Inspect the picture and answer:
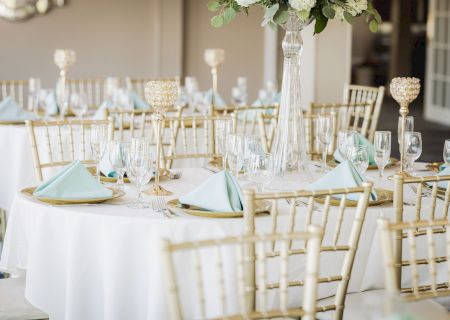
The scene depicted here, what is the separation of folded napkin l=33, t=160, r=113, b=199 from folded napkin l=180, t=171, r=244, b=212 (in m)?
0.32

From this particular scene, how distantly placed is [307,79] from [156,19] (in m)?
1.67

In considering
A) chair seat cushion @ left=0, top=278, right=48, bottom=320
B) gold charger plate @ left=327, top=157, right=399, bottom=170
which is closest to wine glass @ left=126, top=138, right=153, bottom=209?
chair seat cushion @ left=0, top=278, right=48, bottom=320

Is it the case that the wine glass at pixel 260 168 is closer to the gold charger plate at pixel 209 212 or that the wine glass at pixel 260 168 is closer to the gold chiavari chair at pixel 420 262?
the gold charger plate at pixel 209 212

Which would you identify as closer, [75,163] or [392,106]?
[75,163]

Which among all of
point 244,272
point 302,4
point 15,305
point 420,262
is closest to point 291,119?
point 302,4

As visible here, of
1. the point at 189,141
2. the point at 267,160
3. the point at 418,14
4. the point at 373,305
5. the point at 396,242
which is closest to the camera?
the point at 373,305

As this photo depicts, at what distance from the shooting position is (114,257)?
9.04 feet

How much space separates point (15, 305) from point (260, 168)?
974 millimetres

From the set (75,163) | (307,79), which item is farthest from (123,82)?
(75,163)

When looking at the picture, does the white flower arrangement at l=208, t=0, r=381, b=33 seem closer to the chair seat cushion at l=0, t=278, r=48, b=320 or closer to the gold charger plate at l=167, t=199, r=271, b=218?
the gold charger plate at l=167, t=199, r=271, b=218

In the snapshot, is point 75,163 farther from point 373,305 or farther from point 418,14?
point 418,14

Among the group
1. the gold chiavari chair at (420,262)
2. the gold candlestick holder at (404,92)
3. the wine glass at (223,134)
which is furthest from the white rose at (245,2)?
the gold chiavari chair at (420,262)

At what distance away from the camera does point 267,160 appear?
3.07 meters

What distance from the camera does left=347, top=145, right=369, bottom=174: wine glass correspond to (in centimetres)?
328
